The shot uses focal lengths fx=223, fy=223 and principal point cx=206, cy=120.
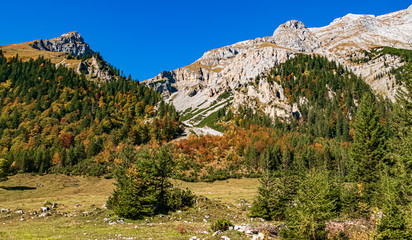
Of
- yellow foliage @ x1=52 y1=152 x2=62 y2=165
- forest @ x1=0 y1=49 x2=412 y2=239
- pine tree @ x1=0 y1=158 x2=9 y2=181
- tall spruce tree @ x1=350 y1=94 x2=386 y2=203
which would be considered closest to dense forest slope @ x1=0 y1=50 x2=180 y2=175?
yellow foliage @ x1=52 y1=152 x2=62 y2=165

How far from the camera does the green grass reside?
79.3ft

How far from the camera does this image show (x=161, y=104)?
150125mm

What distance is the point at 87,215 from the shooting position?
A: 37562 millimetres

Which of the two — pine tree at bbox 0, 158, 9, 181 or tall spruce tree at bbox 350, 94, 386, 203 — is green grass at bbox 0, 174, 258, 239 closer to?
Answer: pine tree at bbox 0, 158, 9, 181

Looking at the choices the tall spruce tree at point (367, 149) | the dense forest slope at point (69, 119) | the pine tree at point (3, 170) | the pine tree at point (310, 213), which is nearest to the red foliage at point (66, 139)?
the dense forest slope at point (69, 119)

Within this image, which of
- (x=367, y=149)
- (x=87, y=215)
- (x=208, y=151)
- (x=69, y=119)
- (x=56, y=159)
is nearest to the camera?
(x=87, y=215)

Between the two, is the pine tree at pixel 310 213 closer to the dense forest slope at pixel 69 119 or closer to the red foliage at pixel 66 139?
the dense forest slope at pixel 69 119

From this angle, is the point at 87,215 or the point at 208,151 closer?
the point at 87,215

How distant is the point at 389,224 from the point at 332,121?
17350cm

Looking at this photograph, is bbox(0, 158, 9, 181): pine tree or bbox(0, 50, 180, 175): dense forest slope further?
bbox(0, 50, 180, 175): dense forest slope

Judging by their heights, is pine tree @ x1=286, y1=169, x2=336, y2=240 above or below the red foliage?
below

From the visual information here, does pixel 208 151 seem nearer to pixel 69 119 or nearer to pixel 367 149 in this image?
pixel 367 149

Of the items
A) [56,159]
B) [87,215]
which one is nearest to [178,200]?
[87,215]

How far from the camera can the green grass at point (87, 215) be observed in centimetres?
2416
